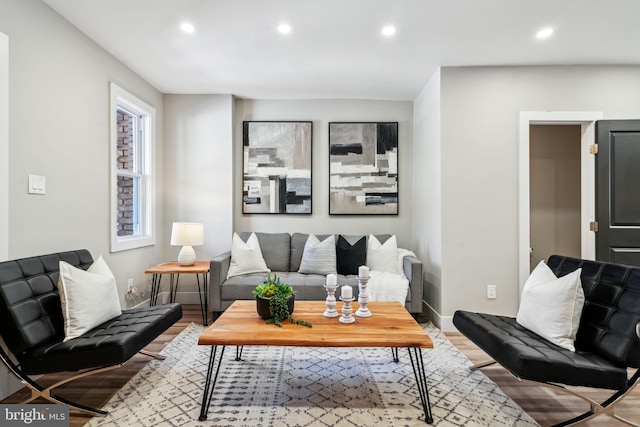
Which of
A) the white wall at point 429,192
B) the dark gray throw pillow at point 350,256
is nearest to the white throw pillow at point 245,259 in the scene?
the dark gray throw pillow at point 350,256

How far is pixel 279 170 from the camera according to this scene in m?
4.40

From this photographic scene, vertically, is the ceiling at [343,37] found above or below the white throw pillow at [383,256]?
above

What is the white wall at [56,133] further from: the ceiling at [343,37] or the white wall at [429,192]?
the white wall at [429,192]

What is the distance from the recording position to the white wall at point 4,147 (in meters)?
2.10

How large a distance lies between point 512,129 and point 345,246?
2.10m

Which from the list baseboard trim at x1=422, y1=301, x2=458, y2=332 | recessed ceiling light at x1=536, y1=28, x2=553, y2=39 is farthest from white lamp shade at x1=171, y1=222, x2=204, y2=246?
recessed ceiling light at x1=536, y1=28, x2=553, y2=39

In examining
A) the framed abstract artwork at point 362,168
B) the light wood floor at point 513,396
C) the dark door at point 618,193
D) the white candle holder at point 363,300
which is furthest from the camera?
the framed abstract artwork at point 362,168

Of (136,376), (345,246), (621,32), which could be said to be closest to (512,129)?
(621,32)

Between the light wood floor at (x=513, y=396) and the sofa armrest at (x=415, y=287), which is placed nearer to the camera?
the light wood floor at (x=513, y=396)

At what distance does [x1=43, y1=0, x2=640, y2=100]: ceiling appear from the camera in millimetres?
2445

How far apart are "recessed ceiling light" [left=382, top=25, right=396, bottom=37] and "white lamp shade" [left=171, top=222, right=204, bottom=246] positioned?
8.84 ft

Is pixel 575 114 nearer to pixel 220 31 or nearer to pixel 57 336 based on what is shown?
pixel 220 31

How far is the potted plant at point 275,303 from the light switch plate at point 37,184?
1.68 m

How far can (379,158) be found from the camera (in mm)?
4391
